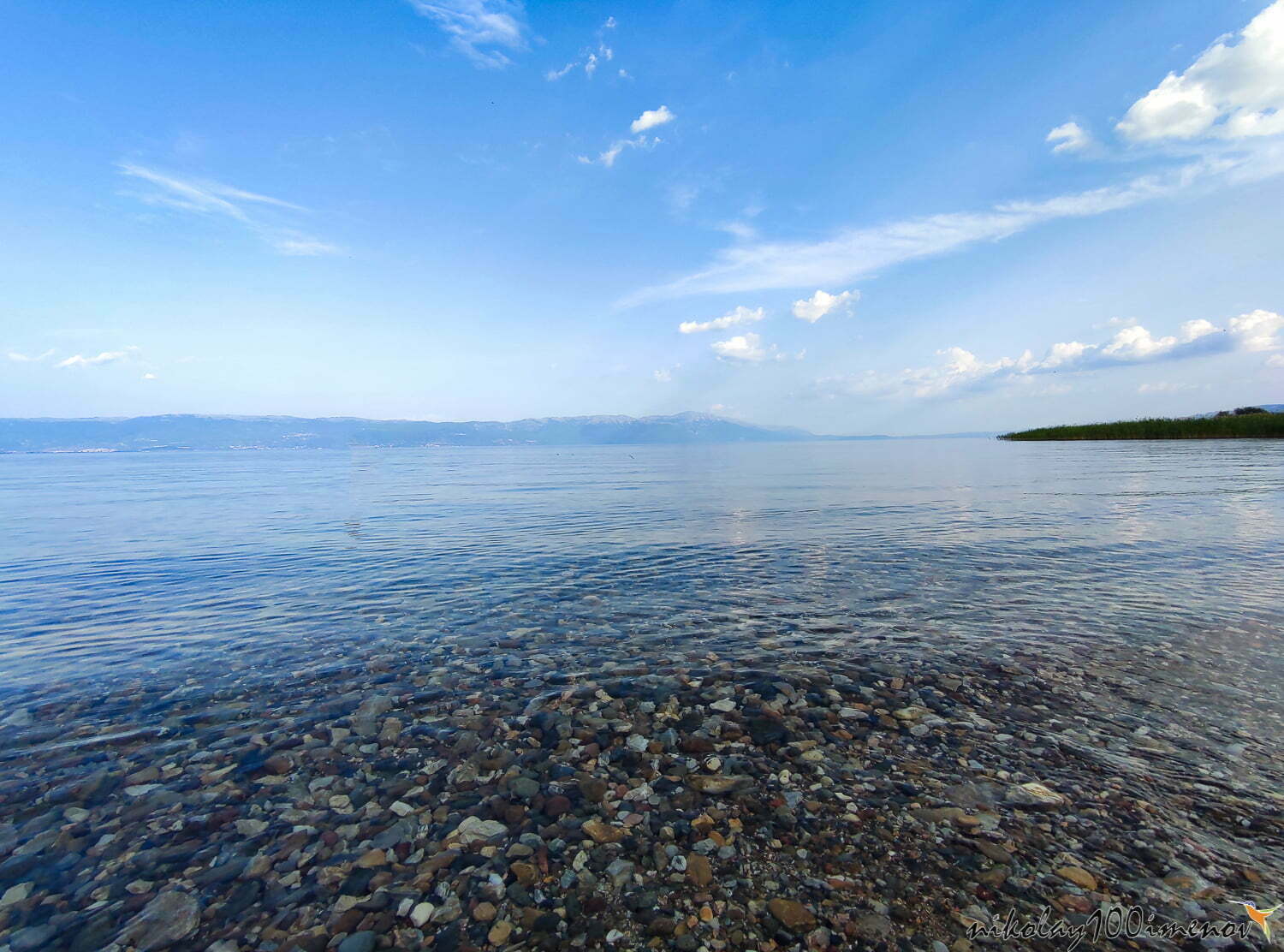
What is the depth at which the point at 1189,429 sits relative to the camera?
119m

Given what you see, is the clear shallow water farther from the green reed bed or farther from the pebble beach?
the green reed bed

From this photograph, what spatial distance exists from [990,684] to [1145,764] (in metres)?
2.75

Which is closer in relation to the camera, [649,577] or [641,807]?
[641,807]

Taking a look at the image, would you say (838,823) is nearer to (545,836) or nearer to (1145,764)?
(545,836)

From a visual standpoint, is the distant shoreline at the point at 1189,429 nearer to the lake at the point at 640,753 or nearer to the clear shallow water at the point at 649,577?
the clear shallow water at the point at 649,577

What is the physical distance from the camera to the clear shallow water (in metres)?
13.2

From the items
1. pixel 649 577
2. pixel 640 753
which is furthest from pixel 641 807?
pixel 649 577

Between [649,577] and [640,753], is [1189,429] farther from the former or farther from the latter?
[640,753]

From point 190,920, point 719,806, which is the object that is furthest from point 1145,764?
point 190,920

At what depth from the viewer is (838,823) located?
6836mm

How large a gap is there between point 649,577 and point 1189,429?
155532mm

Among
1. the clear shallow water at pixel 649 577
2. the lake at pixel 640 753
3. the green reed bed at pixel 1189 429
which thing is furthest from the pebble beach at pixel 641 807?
the green reed bed at pixel 1189 429

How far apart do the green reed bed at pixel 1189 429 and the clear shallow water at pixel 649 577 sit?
10196 cm

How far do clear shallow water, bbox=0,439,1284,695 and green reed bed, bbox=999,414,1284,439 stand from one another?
101959 millimetres
